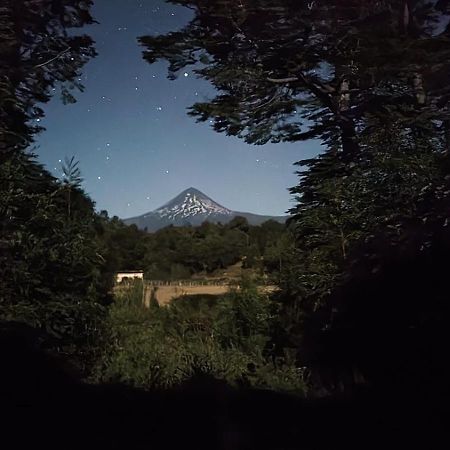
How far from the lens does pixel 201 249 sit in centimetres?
672

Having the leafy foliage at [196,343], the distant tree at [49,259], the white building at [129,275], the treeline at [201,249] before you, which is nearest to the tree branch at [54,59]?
the distant tree at [49,259]

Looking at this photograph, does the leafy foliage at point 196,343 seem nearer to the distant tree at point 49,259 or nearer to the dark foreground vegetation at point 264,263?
the dark foreground vegetation at point 264,263

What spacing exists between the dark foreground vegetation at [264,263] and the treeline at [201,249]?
3 centimetres

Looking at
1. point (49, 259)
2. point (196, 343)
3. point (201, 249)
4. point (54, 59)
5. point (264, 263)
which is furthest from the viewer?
point (201, 249)

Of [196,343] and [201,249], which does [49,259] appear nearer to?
[196,343]

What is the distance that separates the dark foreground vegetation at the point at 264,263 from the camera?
2.82 meters

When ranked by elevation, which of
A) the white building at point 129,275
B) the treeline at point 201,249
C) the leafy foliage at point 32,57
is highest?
the leafy foliage at point 32,57

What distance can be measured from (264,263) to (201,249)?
0.94 metres

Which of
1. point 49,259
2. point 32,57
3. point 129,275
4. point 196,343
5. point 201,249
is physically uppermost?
point 32,57

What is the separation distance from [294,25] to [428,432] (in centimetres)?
454

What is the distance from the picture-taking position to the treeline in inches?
240

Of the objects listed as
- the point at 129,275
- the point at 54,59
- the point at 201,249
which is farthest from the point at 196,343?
the point at 54,59

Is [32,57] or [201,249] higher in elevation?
[32,57]

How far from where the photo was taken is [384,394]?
9.12 feet
